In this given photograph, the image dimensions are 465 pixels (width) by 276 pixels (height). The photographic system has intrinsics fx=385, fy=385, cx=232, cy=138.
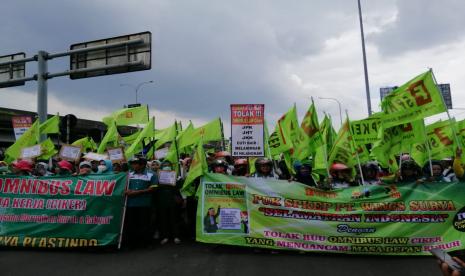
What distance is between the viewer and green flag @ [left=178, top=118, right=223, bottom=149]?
11.5 m

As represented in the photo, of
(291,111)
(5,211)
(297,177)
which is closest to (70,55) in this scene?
(5,211)

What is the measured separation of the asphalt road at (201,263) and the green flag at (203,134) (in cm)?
500

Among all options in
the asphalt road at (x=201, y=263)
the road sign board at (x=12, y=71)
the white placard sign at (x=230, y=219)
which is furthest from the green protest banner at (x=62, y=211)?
the road sign board at (x=12, y=71)

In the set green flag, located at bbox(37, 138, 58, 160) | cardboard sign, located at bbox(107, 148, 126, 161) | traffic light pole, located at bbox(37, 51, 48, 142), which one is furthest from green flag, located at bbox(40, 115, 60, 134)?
cardboard sign, located at bbox(107, 148, 126, 161)

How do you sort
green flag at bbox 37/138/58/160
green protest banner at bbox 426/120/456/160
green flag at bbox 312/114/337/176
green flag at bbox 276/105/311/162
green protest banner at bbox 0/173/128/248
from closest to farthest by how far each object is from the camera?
green protest banner at bbox 0/173/128/248, green flag at bbox 312/114/337/176, green flag at bbox 276/105/311/162, green protest banner at bbox 426/120/456/160, green flag at bbox 37/138/58/160

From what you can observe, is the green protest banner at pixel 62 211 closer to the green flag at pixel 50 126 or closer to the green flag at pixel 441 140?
the green flag at pixel 50 126

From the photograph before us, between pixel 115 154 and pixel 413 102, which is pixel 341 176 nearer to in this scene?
pixel 413 102

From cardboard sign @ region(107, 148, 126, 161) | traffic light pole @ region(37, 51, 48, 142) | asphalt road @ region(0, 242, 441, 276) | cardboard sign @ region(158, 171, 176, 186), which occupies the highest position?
traffic light pole @ region(37, 51, 48, 142)

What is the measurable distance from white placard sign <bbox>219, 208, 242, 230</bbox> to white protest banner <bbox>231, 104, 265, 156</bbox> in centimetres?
147

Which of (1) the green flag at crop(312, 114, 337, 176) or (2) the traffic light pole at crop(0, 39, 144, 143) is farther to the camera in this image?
(2) the traffic light pole at crop(0, 39, 144, 143)

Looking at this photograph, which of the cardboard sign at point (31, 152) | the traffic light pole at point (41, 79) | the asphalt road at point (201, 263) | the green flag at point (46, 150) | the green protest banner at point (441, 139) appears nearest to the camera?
the asphalt road at point (201, 263)

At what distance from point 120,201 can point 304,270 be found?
3515 mm

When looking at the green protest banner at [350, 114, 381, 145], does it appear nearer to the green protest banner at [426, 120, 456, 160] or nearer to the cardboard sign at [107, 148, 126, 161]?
the green protest banner at [426, 120, 456, 160]

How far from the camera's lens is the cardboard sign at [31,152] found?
Result: 9.54m
